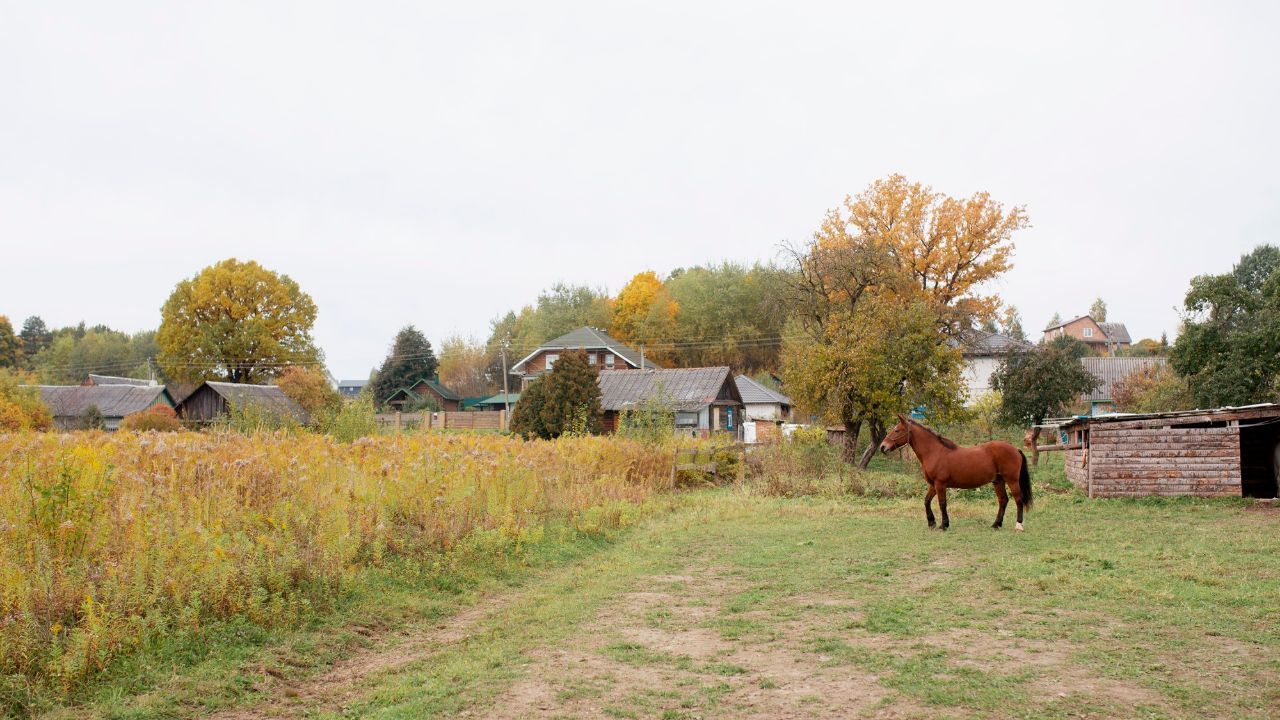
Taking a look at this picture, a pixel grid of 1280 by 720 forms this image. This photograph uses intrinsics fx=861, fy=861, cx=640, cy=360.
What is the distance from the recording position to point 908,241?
148 feet

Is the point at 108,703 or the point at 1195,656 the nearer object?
the point at 108,703

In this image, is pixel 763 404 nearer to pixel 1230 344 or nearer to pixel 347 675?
pixel 1230 344

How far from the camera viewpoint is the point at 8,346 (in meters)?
80.6

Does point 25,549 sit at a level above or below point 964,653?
above

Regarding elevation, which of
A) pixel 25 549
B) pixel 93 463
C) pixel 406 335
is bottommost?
pixel 25 549

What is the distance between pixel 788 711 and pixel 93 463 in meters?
6.64

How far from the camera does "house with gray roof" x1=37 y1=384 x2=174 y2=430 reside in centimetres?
5259

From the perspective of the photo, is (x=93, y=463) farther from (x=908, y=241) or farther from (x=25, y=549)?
(x=908, y=241)

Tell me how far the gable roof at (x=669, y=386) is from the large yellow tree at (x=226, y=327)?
2943cm

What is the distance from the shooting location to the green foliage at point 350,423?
19.2m

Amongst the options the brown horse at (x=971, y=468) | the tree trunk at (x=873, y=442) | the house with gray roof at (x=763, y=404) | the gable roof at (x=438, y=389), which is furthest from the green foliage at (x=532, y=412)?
the gable roof at (x=438, y=389)

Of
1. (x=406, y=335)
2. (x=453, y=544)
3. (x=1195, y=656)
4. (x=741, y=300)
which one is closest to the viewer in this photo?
(x=1195, y=656)

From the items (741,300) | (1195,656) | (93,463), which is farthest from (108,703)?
(741,300)

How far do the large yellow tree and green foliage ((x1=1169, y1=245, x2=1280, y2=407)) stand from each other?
56.3m
